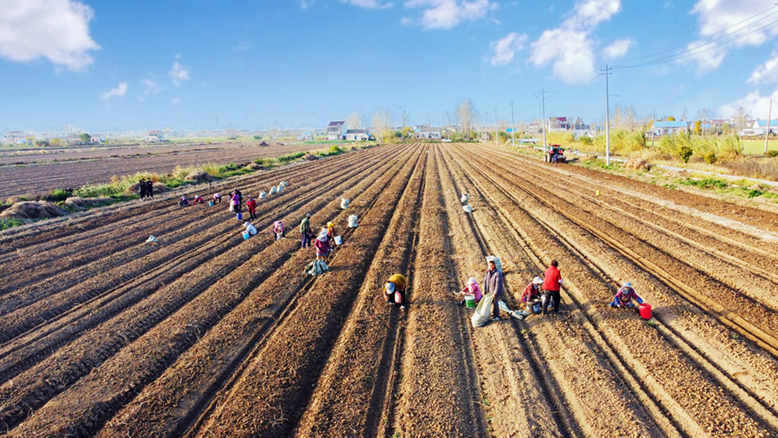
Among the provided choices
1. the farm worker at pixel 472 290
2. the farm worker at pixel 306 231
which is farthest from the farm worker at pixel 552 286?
the farm worker at pixel 306 231

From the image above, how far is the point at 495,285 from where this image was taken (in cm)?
955

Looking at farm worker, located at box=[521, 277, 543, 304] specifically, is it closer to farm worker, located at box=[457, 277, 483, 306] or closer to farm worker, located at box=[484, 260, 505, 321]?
farm worker, located at box=[484, 260, 505, 321]

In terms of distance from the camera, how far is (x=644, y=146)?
43906 mm

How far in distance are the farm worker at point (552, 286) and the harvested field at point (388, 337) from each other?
0.35 meters

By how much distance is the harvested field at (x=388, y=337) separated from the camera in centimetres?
674

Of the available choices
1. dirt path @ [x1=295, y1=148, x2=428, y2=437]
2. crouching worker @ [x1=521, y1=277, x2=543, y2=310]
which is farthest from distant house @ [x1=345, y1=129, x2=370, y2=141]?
crouching worker @ [x1=521, y1=277, x2=543, y2=310]

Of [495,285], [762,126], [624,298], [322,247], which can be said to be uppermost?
[762,126]

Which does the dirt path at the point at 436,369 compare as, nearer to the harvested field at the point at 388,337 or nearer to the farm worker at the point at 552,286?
the harvested field at the point at 388,337

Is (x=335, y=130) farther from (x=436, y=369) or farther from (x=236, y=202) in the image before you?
(x=436, y=369)

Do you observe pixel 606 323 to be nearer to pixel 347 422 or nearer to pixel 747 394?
pixel 747 394

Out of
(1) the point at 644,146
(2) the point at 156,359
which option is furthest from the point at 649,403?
(1) the point at 644,146

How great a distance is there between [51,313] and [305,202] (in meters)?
15.1

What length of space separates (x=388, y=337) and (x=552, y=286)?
3632mm

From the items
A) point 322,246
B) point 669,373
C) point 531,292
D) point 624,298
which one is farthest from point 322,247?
point 669,373
